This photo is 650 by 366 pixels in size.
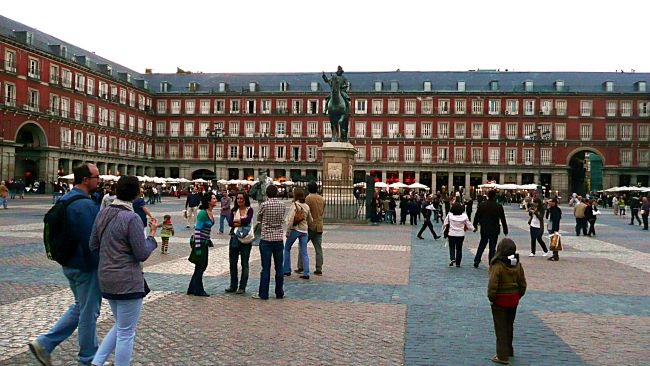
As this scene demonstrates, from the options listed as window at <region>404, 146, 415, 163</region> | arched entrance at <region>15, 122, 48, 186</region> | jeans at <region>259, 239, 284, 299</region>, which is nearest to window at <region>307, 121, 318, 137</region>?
window at <region>404, 146, 415, 163</region>

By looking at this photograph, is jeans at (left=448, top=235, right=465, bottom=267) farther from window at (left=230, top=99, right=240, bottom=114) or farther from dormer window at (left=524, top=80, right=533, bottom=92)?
window at (left=230, top=99, right=240, bottom=114)

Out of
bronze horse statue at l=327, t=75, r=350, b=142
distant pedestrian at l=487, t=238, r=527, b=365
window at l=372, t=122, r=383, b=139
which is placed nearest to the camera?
distant pedestrian at l=487, t=238, r=527, b=365

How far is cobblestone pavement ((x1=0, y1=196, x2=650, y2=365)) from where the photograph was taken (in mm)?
5680

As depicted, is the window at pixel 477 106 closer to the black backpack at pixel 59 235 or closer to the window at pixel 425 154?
the window at pixel 425 154

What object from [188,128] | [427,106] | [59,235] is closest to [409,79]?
[427,106]

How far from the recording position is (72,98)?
56.1m

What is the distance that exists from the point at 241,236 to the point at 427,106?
205 ft

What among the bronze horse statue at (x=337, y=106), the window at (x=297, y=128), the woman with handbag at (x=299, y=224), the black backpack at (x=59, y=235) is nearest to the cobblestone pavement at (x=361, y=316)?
the woman with handbag at (x=299, y=224)

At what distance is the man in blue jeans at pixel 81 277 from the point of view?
4684mm

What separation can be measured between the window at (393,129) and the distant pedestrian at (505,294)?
64204mm

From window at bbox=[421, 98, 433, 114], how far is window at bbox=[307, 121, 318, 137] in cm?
1356

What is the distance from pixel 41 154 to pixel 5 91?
739cm

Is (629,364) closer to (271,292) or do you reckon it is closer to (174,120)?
(271,292)

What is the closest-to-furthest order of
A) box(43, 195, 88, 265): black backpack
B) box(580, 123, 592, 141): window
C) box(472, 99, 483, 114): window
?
box(43, 195, 88, 265): black backpack → box(580, 123, 592, 141): window → box(472, 99, 483, 114): window
